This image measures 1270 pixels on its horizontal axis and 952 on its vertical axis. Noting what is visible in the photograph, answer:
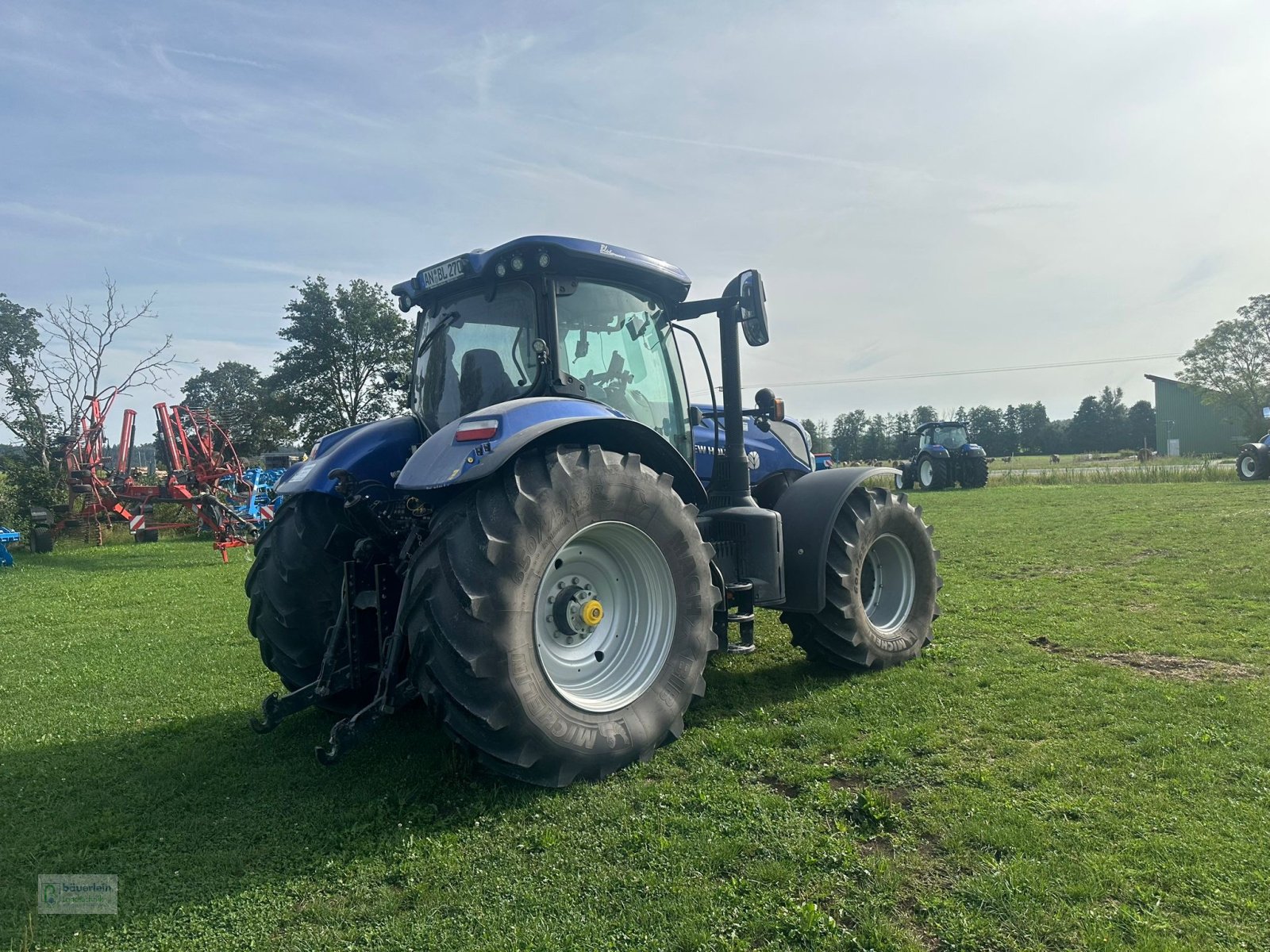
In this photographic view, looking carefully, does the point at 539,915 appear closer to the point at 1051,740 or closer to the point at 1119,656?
the point at 1051,740

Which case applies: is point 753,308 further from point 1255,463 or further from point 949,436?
point 949,436

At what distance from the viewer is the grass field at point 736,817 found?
2547 millimetres

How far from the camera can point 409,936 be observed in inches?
99.7

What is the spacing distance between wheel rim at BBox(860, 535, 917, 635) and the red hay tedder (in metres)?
12.9

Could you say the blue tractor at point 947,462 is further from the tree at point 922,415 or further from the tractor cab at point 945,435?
the tree at point 922,415

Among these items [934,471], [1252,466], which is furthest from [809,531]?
[1252,466]

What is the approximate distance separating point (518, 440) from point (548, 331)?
999 millimetres

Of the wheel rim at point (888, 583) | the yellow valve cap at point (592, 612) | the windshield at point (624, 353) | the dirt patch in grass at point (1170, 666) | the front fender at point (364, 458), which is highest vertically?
the windshield at point (624, 353)

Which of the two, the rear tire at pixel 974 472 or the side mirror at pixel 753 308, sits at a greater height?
the side mirror at pixel 753 308

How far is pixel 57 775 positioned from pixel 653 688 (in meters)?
2.92

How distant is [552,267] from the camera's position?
13.8 feet

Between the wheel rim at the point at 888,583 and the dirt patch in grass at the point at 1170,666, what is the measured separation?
105 centimetres

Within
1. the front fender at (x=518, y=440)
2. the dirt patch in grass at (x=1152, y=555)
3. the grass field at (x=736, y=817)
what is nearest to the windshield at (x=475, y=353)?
the front fender at (x=518, y=440)

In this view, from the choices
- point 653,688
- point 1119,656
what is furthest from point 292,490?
point 1119,656
